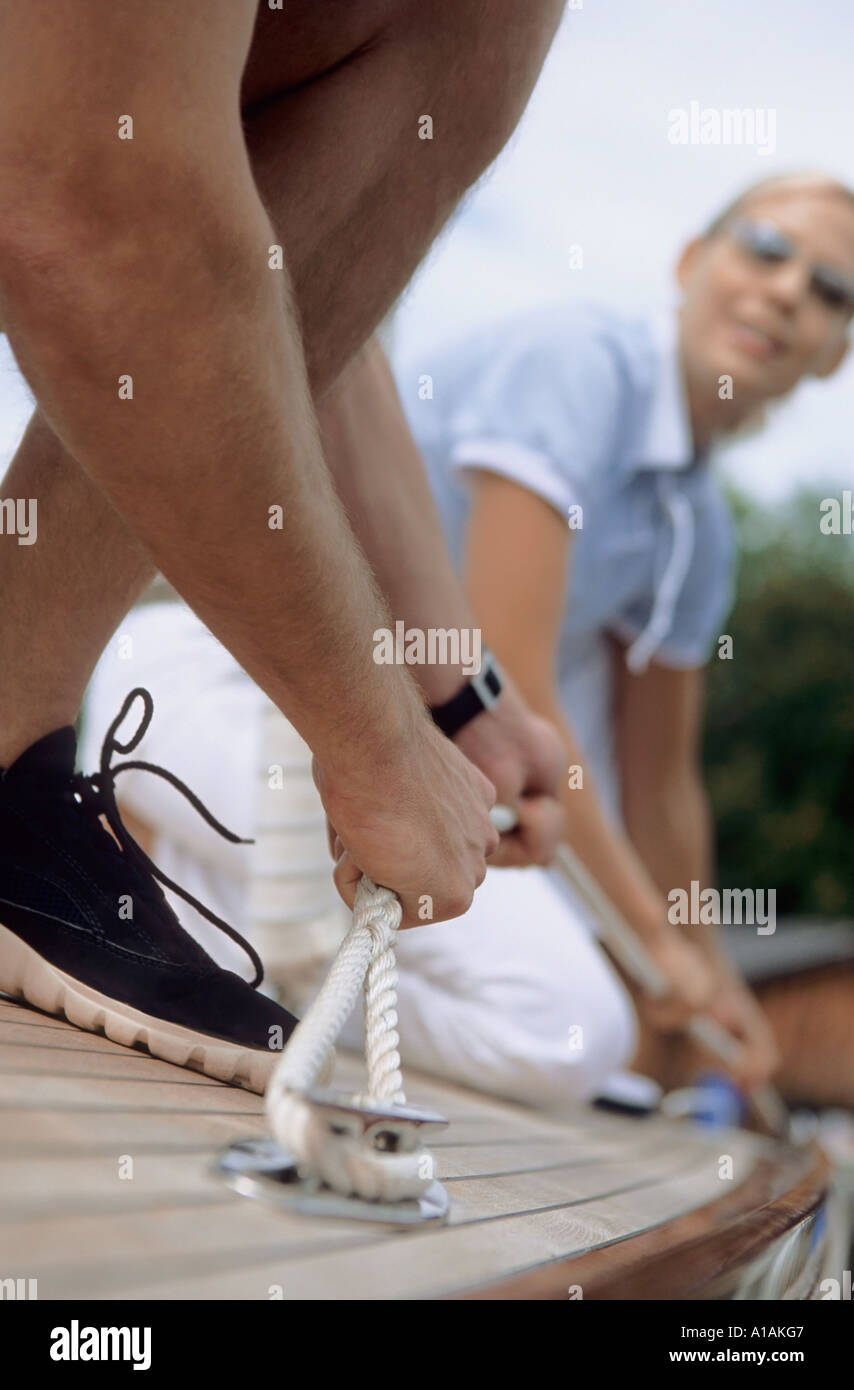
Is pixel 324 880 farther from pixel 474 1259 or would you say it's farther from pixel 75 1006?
pixel 474 1259

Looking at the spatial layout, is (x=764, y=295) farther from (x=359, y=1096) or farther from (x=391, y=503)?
(x=359, y=1096)

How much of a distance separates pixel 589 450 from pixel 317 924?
0.89 m

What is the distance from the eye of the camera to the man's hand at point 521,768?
47.5 inches

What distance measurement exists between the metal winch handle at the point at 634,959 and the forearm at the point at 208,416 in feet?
1.91

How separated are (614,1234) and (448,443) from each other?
5.10 feet

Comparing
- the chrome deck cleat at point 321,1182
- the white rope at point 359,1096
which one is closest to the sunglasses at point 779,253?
the white rope at point 359,1096

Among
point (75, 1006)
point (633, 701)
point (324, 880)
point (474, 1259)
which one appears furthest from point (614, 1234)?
point (633, 701)

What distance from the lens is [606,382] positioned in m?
2.18

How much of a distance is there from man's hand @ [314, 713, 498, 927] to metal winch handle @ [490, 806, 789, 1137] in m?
0.39

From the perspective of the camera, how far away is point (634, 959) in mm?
2068

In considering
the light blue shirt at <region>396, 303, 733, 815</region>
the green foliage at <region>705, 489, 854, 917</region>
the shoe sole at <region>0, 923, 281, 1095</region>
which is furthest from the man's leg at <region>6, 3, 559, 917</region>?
the green foliage at <region>705, 489, 854, 917</region>

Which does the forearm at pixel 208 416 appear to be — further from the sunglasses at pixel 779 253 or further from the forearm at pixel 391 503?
the sunglasses at pixel 779 253

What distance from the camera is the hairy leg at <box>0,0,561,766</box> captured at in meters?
0.85

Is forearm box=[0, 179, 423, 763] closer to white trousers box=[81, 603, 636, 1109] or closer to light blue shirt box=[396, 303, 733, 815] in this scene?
white trousers box=[81, 603, 636, 1109]
